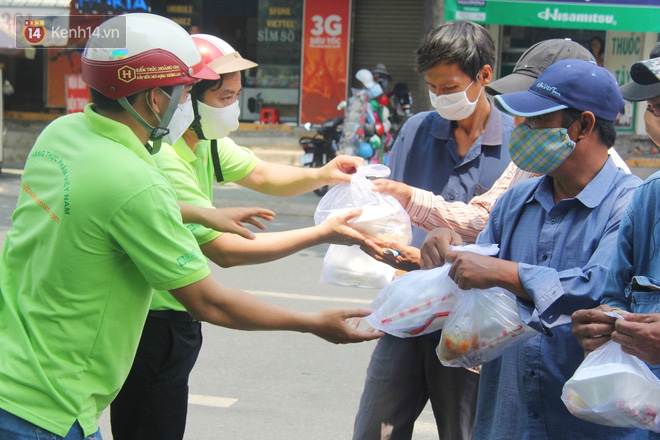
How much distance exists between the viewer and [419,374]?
2.96 metres

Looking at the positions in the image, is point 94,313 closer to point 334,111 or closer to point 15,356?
point 15,356

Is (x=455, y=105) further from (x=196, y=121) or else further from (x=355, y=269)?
(x=196, y=121)

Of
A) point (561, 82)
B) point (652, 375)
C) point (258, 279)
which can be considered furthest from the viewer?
point (258, 279)

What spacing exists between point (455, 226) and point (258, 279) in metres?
4.64

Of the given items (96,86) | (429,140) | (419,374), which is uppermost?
(96,86)

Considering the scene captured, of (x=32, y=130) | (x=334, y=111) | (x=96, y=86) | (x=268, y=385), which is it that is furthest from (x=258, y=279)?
(x=32, y=130)

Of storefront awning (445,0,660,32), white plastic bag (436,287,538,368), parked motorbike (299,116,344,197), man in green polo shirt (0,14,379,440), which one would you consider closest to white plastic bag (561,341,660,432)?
white plastic bag (436,287,538,368)

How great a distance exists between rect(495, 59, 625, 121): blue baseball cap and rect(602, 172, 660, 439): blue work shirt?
330 mm

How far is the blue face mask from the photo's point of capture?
7.29 ft

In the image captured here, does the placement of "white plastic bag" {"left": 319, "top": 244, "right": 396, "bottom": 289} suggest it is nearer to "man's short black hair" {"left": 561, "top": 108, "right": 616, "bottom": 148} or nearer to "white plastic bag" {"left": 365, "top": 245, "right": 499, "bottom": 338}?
"white plastic bag" {"left": 365, "top": 245, "right": 499, "bottom": 338}

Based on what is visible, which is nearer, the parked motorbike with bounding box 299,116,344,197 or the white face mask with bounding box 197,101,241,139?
the white face mask with bounding box 197,101,241,139

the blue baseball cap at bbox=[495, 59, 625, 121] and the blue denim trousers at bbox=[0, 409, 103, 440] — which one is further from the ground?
the blue baseball cap at bbox=[495, 59, 625, 121]

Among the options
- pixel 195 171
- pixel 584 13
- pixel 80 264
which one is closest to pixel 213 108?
pixel 195 171

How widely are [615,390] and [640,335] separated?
16 cm
